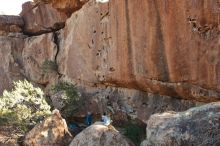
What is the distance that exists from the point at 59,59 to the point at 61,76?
1011mm

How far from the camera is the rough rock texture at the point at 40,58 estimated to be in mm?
24709

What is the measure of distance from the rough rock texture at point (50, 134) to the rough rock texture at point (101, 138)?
5.94 feet

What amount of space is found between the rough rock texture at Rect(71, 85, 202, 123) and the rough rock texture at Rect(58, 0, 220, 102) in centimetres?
38

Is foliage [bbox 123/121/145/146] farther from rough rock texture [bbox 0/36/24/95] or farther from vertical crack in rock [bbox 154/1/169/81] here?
rough rock texture [bbox 0/36/24/95]

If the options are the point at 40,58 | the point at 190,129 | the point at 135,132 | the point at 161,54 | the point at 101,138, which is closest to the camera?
the point at 190,129

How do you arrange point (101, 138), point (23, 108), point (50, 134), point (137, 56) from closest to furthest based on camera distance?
point (101, 138), point (50, 134), point (137, 56), point (23, 108)

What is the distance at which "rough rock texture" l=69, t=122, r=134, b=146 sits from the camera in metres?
14.0

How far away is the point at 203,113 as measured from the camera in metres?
9.81

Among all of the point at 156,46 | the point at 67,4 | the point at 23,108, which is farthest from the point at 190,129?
the point at 67,4

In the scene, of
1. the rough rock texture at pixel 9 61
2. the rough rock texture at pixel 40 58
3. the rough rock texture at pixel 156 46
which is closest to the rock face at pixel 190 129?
the rough rock texture at pixel 156 46

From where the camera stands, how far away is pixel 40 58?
2608 centimetres

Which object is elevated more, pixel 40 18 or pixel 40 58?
pixel 40 18

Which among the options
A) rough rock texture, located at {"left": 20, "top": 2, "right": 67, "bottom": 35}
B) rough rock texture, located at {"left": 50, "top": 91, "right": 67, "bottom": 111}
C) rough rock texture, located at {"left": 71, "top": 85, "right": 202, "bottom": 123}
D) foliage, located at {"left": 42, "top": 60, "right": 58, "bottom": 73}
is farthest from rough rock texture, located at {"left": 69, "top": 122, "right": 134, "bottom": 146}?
rough rock texture, located at {"left": 20, "top": 2, "right": 67, "bottom": 35}

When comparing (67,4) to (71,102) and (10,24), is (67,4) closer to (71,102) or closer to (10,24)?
(71,102)
